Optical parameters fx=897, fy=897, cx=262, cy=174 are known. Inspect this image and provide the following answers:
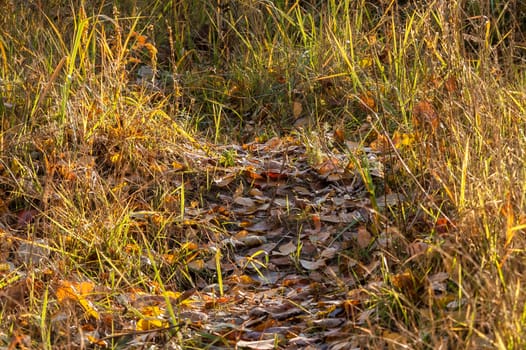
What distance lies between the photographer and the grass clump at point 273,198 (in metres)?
3.14

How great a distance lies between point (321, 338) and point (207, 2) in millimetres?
4116

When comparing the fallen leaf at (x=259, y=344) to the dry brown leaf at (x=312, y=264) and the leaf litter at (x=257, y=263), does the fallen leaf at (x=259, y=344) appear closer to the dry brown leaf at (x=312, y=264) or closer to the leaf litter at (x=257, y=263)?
the leaf litter at (x=257, y=263)

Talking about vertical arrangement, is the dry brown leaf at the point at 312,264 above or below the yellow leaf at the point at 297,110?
above

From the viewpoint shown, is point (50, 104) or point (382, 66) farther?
point (382, 66)

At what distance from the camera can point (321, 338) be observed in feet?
10.7

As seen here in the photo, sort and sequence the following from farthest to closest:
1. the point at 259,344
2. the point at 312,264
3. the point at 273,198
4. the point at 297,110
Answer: the point at 297,110 → the point at 273,198 → the point at 312,264 → the point at 259,344

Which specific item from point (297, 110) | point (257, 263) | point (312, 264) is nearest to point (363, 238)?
point (312, 264)

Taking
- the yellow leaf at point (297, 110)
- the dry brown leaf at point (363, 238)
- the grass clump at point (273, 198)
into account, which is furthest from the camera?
the yellow leaf at point (297, 110)

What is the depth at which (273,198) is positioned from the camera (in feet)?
14.7

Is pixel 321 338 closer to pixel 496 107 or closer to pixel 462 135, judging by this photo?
pixel 462 135

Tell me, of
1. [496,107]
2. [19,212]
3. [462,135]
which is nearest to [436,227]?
[462,135]

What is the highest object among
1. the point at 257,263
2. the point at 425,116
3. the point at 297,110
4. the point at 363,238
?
the point at 425,116

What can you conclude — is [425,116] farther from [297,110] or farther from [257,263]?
[297,110]

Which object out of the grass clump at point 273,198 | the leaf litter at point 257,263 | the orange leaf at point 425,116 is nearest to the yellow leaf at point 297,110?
the grass clump at point 273,198
